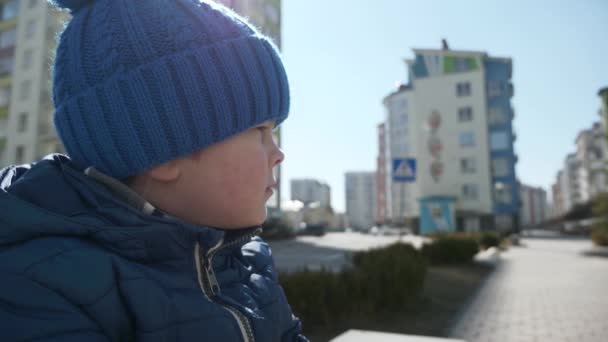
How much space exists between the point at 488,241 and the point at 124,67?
804 inches

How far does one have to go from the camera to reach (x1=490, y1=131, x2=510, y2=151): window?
134 feet

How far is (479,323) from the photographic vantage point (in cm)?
513

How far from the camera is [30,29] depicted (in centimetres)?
3059

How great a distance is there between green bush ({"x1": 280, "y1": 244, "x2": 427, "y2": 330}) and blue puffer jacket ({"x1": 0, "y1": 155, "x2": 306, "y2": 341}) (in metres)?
3.39

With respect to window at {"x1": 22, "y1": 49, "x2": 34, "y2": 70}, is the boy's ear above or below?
below

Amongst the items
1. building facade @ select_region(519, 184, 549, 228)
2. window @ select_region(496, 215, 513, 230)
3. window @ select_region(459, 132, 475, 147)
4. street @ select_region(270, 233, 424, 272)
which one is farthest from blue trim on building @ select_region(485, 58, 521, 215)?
building facade @ select_region(519, 184, 549, 228)

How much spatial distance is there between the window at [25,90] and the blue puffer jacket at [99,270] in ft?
116

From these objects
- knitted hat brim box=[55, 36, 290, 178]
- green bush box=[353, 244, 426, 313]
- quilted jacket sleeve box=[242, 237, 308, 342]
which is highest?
knitted hat brim box=[55, 36, 290, 178]

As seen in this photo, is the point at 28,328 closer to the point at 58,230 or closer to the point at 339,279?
the point at 58,230

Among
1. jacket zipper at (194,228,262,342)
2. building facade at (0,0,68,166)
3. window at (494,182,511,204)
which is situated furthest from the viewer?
window at (494,182,511,204)

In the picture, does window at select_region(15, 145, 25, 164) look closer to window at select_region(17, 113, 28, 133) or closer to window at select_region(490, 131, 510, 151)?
window at select_region(17, 113, 28, 133)

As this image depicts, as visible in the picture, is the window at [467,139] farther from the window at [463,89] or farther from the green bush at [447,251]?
the green bush at [447,251]

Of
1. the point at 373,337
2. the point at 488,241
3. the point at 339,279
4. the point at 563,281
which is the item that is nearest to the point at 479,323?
the point at 339,279

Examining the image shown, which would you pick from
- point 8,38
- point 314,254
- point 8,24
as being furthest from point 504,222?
point 8,24
